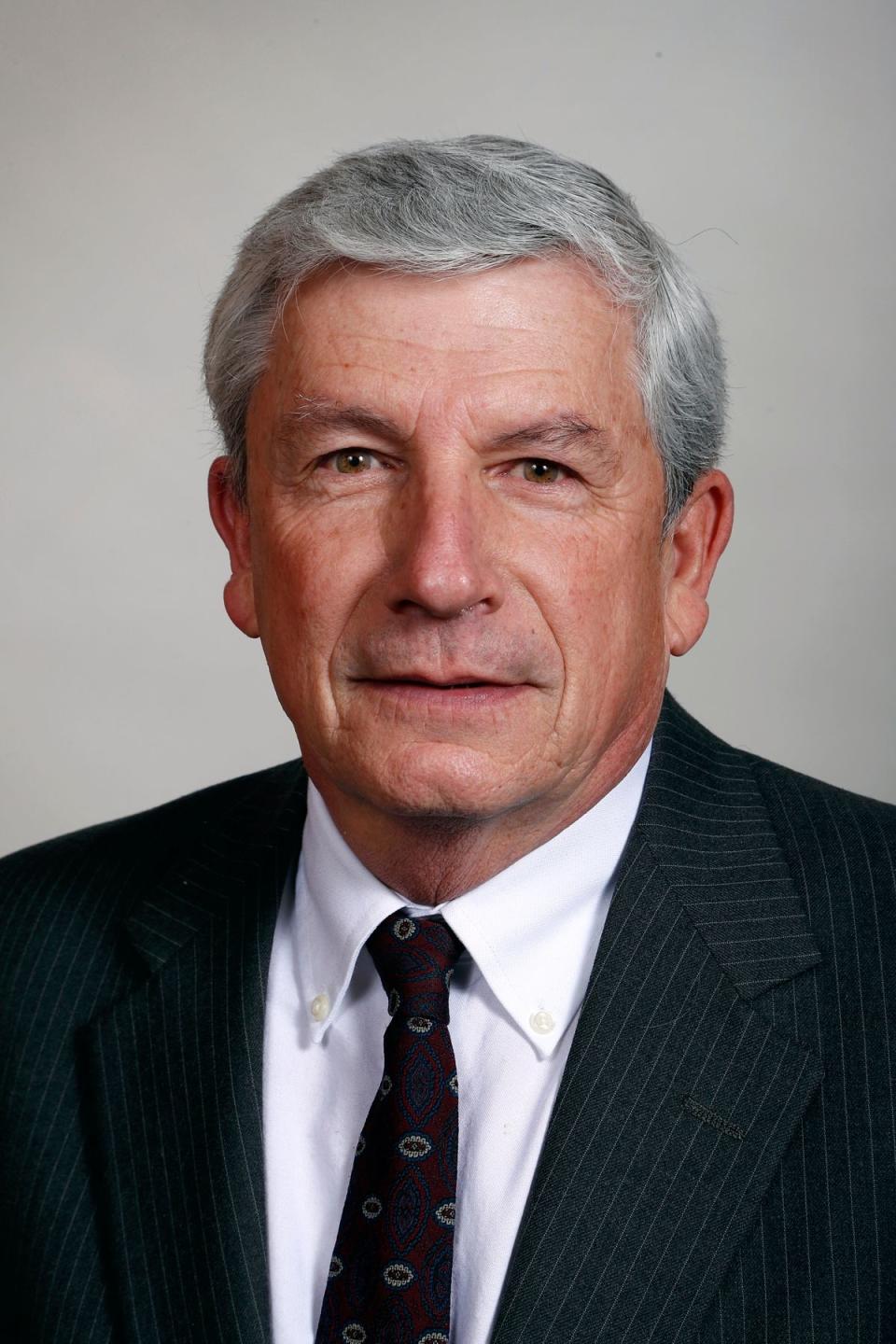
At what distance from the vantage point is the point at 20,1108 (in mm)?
2564

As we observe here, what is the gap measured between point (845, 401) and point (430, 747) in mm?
1939

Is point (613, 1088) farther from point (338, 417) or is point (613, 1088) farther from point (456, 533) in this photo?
point (338, 417)

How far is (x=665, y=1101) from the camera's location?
88.8 inches

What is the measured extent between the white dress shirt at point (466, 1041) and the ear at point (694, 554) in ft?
0.89

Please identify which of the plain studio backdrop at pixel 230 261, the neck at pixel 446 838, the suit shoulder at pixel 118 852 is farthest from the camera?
the plain studio backdrop at pixel 230 261

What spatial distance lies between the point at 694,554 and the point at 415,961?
0.79m

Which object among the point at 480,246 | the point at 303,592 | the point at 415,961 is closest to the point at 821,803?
the point at 415,961

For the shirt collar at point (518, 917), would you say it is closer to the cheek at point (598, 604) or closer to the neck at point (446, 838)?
the neck at point (446, 838)

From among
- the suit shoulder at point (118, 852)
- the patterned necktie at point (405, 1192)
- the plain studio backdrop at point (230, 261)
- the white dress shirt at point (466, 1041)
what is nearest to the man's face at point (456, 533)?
the white dress shirt at point (466, 1041)

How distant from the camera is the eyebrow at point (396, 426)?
2.30 meters

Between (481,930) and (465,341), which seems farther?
(481,930)

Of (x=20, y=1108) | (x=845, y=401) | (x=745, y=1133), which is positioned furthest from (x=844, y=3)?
(x=20, y=1108)

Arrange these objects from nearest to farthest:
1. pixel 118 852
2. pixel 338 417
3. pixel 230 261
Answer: pixel 338 417 → pixel 118 852 → pixel 230 261

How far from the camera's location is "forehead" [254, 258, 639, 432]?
7.49 feet
